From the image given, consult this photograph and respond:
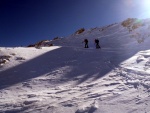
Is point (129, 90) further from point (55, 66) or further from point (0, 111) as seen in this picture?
point (55, 66)

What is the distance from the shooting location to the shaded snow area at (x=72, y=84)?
6336mm

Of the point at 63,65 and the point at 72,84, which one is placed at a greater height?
the point at 63,65

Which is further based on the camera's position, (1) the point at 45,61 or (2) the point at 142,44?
(2) the point at 142,44

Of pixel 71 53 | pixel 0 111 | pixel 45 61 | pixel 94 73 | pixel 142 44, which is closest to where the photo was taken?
pixel 0 111

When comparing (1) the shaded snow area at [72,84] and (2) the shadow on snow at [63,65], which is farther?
(2) the shadow on snow at [63,65]

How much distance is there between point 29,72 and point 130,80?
512 centimetres

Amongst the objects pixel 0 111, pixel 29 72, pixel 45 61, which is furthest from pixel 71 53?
pixel 0 111

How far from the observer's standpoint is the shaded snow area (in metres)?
6.34

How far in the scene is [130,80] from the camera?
8.45 m

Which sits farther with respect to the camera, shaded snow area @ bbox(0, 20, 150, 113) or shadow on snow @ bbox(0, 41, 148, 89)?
shadow on snow @ bbox(0, 41, 148, 89)

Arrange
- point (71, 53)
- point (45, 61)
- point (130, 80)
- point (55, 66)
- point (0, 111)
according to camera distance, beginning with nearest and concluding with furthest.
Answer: point (0, 111)
point (130, 80)
point (55, 66)
point (45, 61)
point (71, 53)

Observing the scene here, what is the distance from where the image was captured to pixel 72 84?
8.88 metres

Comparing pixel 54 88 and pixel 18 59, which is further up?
pixel 18 59

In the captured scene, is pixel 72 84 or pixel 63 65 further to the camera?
pixel 63 65
